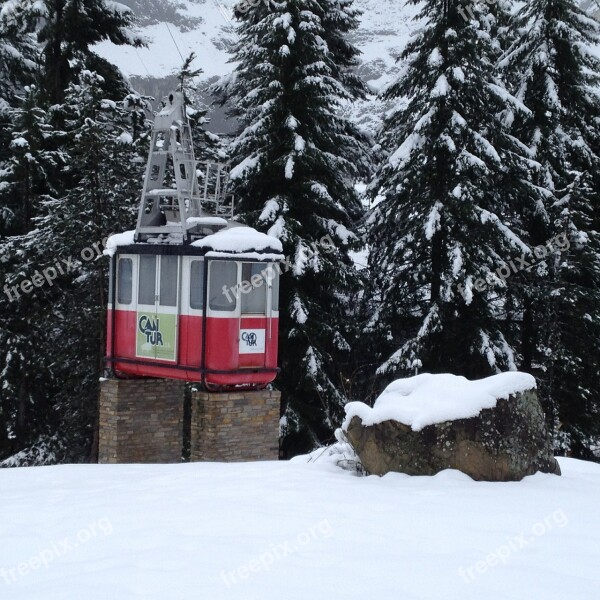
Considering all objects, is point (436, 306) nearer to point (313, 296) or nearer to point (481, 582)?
point (313, 296)

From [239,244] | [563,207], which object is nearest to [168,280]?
[239,244]

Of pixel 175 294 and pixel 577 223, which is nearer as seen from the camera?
pixel 175 294

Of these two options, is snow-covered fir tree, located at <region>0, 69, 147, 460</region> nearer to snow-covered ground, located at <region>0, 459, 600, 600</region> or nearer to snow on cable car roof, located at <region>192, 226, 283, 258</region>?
snow on cable car roof, located at <region>192, 226, 283, 258</region>

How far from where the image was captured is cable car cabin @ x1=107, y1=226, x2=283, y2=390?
13891 millimetres

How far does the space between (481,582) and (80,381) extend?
58.0 feet

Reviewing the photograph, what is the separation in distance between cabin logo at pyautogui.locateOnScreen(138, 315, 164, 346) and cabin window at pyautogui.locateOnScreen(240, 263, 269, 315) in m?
1.82

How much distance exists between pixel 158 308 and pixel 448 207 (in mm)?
8779

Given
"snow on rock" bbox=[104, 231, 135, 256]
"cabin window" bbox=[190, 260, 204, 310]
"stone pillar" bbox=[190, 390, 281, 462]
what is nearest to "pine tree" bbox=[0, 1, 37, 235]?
"snow on rock" bbox=[104, 231, 135, 256]

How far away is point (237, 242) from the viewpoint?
13953 millimetres

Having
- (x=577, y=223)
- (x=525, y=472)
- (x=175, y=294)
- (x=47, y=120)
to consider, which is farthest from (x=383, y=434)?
(x=47, y=120)

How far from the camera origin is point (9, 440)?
78.1 feet

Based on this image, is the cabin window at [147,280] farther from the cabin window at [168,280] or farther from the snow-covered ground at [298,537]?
the snow-covered ground at [298,537]

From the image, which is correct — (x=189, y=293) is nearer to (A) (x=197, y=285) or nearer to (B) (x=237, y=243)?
(A) (x=197, y=285)

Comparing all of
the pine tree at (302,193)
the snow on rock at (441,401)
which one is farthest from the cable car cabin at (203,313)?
the pine tree at (302,193)
